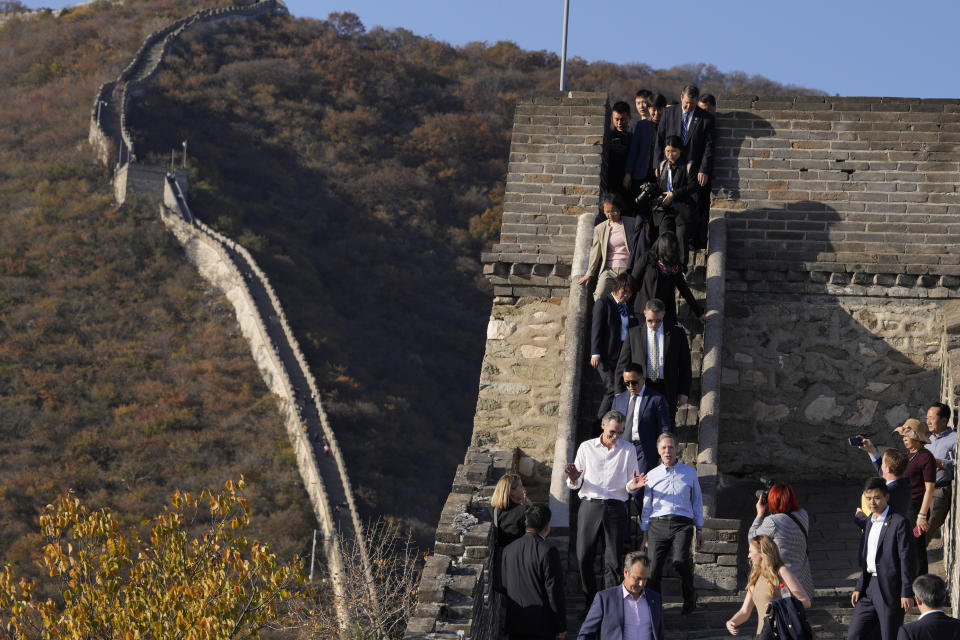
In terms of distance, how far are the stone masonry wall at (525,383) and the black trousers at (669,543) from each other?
6.67 feet

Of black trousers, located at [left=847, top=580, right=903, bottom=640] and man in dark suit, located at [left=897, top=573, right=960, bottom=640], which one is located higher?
man in dark suit, located at [left=897, top=573, right=960, bottom=640]

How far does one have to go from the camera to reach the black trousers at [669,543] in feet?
24.9

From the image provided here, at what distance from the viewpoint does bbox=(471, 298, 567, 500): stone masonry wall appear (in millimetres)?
9961

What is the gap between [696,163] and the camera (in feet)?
35.9

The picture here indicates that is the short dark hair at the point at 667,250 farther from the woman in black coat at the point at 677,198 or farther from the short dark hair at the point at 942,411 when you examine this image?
the short dark hair at the point at 942,411

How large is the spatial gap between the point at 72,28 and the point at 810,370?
7055cm

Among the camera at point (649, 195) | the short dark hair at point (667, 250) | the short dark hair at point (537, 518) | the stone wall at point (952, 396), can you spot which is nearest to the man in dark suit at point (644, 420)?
the short dark hair at point (537, 518)

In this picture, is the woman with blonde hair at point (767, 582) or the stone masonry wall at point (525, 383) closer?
the woman with blonde hair at point (767, 582)

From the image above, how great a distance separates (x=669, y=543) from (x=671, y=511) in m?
0.21

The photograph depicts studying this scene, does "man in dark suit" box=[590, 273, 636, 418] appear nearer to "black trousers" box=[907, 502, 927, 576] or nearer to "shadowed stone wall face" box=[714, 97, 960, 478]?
"shadowed stone wall face" box=[714, 97, 960, 478]

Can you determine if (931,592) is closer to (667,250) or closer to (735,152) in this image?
(667,250)

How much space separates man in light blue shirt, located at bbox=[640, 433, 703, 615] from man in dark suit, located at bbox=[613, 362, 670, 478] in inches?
23.3

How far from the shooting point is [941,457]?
8.37m

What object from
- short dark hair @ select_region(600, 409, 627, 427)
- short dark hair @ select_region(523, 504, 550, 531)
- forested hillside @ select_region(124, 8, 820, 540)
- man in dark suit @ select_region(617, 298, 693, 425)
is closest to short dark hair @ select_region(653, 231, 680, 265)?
man in dark suit @ select_region(617, 298, 693, 425)
